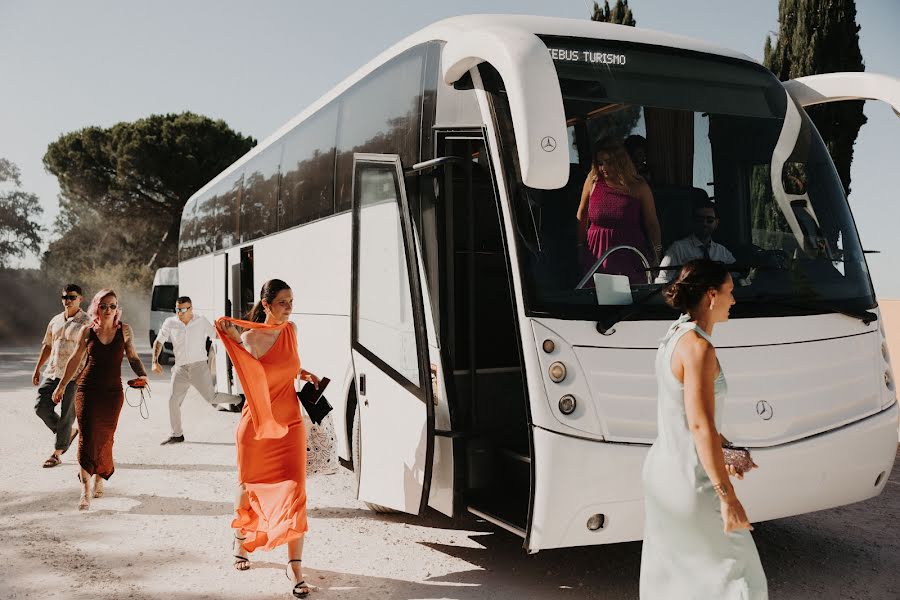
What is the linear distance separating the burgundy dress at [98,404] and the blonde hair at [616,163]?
467cm

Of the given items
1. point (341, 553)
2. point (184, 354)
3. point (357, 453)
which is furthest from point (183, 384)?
point (341, 553)

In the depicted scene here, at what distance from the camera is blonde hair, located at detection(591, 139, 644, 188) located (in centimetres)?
525

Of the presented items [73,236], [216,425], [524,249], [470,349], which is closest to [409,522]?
[470,349]

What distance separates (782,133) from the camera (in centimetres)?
565

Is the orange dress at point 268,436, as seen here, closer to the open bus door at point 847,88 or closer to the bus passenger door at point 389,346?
the bus passenger door at point 389,346

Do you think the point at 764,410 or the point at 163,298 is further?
the point at 163,298

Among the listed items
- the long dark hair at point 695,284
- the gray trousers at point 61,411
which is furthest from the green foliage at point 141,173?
the long dark hair at point 695,284

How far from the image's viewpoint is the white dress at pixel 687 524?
3482mm

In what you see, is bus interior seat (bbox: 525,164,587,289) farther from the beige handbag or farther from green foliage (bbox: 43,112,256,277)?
green foliage (bbox: 43,112,256,277)

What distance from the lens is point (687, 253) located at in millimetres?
5109

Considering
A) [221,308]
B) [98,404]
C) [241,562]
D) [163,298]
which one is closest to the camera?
[241,562]

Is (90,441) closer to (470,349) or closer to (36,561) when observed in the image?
(36,561)

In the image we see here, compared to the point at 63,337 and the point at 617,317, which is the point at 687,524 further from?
the point at 63,337

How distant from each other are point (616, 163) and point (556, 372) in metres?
1.46
